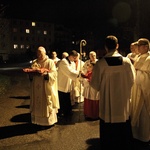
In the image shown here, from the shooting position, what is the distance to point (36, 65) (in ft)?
21.2

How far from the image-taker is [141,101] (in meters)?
5.14

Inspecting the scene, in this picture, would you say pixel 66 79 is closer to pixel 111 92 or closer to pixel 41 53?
pixel 41 53

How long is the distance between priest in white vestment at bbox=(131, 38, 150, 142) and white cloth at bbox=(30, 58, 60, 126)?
2255 mm

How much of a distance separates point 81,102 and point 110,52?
5487 millimetres

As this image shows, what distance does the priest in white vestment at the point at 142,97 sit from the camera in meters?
5.01

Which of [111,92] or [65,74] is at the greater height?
[65,74]

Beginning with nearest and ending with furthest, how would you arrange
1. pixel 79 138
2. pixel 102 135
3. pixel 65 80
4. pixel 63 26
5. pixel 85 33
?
pixel 102 135
pixel 79 138
pixel 65 80
pixel 85 33
pixel 63 26

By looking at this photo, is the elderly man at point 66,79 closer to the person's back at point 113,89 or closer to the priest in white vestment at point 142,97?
the priest in white vestment at point 142,97

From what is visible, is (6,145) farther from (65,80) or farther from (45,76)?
(65,80)

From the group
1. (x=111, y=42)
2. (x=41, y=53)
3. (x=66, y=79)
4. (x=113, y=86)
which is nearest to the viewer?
(x=111, y=42)

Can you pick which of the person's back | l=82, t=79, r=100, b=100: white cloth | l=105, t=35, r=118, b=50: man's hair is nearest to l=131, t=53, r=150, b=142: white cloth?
the person's back

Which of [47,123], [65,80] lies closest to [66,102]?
[65,80]

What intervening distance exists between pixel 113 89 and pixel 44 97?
8.45 feet

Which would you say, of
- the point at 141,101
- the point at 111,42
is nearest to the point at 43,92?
the point at 141,101
